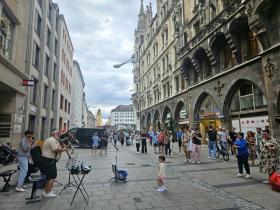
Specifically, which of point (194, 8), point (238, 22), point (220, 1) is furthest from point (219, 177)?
point (194, 8)

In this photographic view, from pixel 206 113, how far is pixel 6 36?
59.7ft

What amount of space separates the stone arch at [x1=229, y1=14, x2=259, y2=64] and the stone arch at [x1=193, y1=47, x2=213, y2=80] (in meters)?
4.62

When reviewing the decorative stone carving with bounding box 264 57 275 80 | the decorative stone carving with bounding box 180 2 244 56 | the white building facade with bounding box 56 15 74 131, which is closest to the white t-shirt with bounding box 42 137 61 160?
the decorative stone carving with bounding box 264 57 275 80

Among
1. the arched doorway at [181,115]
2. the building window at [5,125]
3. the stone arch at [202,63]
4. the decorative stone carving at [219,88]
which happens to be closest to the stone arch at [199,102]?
the stone arch at [202,63]

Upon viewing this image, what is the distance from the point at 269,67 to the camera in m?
13.9

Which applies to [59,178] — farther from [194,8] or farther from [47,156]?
[194,8]

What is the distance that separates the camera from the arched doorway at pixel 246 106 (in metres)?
15.8

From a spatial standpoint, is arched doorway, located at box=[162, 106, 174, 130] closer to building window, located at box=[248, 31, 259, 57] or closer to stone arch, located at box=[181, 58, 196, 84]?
stone arch, located at box=[181, 58, 196, 84]

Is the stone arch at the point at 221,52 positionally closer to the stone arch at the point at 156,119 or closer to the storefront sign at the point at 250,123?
the storefront sign at the point at 250,123

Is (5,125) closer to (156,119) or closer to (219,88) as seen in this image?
(219,88)

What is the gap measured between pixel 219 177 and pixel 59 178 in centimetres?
645

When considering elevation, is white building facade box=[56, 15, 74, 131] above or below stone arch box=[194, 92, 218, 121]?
above

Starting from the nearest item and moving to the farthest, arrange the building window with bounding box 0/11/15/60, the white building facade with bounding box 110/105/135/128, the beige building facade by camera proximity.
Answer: the building window with bounding box 0/11/15/60, the beige building facade, the white building facade with bounding box 110/105/135/128

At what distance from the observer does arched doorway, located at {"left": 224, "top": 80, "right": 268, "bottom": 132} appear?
15.8 m
